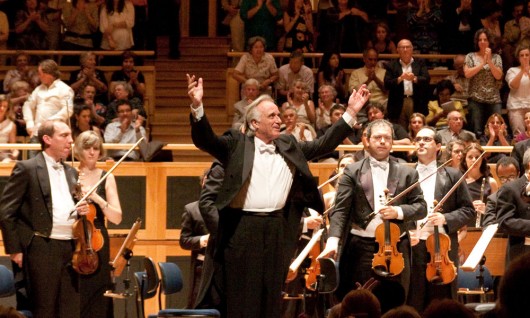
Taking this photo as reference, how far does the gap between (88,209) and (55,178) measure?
312mm

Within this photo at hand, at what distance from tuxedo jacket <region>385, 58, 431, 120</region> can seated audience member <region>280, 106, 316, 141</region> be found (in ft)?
5.00

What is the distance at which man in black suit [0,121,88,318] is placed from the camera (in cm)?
732

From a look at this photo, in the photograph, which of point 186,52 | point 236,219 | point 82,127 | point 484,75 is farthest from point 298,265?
point 186,52

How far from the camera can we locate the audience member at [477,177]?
28.5ft

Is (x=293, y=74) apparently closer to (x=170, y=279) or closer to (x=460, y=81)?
(x=460, y=81)

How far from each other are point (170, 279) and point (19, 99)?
4.82 m

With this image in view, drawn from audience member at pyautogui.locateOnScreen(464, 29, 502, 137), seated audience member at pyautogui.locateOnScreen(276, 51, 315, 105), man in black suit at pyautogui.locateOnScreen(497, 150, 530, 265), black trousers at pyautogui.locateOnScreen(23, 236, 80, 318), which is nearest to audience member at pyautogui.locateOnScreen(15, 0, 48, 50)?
seated audience member at pyautogui.locateOnScreen(276, 51, 315, 105)

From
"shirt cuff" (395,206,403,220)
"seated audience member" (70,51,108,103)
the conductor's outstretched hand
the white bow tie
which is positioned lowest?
"shirt cuff" (395,206,403,220)

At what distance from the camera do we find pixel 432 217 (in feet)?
24.8

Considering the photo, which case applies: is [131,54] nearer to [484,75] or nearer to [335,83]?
[335,83]

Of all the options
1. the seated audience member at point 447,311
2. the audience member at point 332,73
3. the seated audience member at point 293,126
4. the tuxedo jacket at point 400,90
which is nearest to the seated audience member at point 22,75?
the audience member at point 332,73

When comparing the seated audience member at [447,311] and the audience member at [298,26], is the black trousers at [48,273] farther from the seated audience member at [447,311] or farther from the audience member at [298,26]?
the audience member at [298,26]

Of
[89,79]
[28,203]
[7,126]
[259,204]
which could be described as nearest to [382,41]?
[89,79]

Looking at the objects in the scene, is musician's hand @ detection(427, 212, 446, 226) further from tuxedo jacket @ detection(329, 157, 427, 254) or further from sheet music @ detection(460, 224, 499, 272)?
sheet music @ detection(460, 224, 499, 272)
